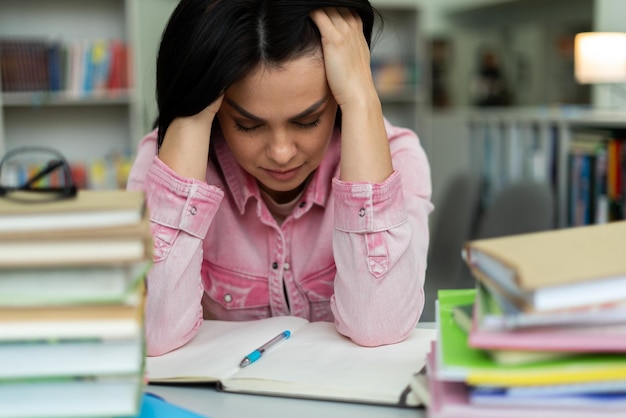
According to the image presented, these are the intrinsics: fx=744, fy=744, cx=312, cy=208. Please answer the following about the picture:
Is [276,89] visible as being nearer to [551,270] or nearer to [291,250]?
[291,250]

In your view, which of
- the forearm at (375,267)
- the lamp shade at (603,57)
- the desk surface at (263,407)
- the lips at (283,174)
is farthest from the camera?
the lamp shade at (603,57)

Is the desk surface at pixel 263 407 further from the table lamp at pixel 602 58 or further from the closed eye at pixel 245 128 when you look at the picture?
A: the table lamp at pixel 602 58

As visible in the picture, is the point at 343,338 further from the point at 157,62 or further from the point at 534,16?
the point at 534,16

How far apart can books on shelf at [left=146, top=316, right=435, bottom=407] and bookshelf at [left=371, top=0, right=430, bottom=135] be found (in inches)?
142

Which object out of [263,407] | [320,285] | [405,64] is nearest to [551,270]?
[263,407]

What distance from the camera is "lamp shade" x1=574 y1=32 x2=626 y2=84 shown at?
8.66ft

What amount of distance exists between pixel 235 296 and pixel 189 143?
1.05 feet

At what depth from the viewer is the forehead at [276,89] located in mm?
1045

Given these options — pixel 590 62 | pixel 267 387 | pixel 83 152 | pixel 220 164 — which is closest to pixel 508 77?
pixel 590 62

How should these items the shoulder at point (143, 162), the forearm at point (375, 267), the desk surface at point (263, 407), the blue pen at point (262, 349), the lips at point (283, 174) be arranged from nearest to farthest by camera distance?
1. the desk surface at point (263, 407)
2. the blue pen at point (262, 349)
3. the forearm at point (375, 267)
4. the lips at point (283, 174)
5. the shoulder at point (143, 162)

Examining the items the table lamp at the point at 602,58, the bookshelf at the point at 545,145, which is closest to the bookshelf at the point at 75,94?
the bookshelf at the point at 545,145

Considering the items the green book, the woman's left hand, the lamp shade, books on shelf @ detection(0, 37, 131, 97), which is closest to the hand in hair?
the woman's left hand

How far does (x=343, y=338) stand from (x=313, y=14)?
47 centimetres

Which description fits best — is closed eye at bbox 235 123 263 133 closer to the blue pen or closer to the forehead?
the forehead
